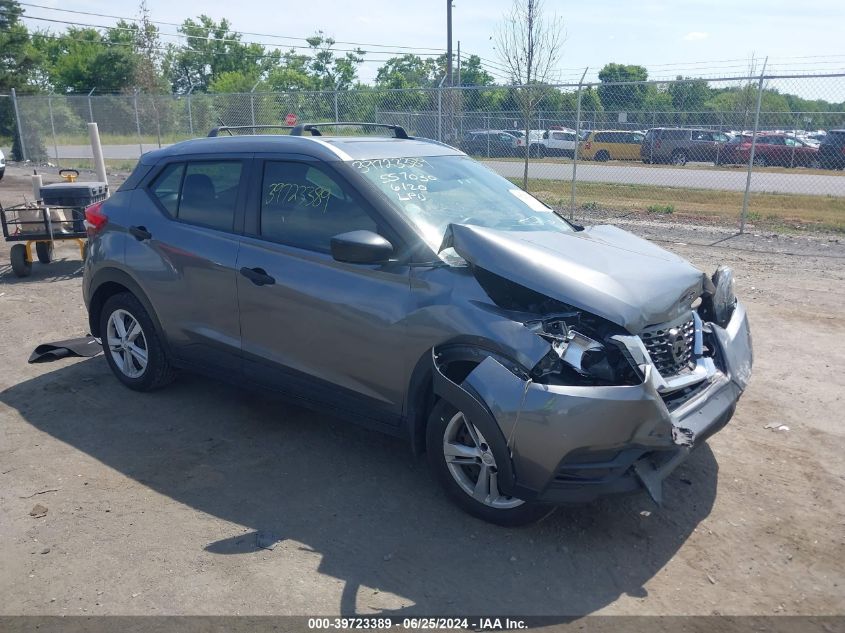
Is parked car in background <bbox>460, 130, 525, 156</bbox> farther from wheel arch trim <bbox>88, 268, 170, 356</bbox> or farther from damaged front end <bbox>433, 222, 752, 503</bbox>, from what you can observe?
damaged front end <bbox>433, 222, 752, 503</bbox>

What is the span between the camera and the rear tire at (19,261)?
29.9ft

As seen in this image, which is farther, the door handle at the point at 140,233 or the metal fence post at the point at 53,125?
the metal fence post at the point at 53,125

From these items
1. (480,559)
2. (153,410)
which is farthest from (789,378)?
(153,410)

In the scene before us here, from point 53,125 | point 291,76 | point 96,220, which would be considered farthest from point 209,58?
point 96,220

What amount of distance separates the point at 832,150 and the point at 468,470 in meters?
12.9

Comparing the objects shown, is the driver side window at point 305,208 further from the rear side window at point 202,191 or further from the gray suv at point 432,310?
the rear side window at point 202,191

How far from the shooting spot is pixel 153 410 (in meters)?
5.27

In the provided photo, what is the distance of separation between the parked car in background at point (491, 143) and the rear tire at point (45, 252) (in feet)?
33.1

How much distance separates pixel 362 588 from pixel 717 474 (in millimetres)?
2214

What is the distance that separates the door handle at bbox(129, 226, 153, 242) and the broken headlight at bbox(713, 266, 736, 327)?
12.2 ft

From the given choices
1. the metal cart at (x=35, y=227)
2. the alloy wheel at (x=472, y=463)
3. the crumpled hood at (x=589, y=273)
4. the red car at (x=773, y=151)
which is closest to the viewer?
the crumpled hood at (x=589, y=273)

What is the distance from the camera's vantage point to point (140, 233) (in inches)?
207

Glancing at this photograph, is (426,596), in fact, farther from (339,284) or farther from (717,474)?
(717,474)

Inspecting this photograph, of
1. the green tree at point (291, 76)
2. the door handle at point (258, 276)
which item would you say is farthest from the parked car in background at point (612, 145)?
the green tree at point (291, 76)
